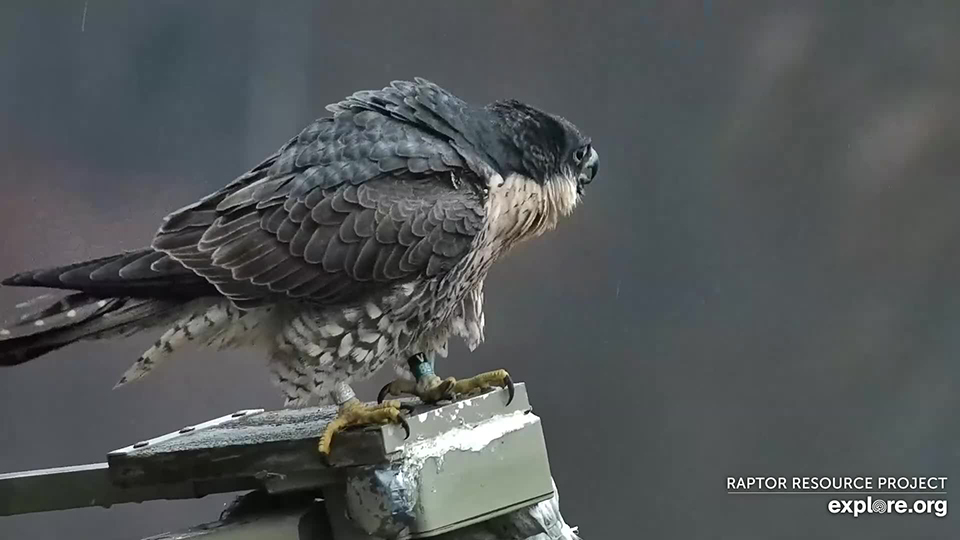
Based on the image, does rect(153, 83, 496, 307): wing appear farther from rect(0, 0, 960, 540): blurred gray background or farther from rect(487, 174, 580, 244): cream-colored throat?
rect(0, 0, 960, 540): blurred gray background

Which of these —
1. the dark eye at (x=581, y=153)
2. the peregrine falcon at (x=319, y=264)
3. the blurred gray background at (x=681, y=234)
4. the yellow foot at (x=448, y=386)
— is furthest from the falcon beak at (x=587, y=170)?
the blurred gray background at (x=681, y=234)

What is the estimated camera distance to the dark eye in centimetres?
150

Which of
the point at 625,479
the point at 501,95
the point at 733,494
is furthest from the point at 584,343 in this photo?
the point at 501,95

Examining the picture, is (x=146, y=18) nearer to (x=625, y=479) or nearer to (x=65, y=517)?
(x=65, y=517)

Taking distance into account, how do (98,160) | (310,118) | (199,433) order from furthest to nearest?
1. (310,118)
2. (98,160)
3. (199,433)

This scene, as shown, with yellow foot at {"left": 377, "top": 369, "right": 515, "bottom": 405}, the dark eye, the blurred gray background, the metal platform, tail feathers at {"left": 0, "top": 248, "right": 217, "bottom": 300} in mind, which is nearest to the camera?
the metal platform

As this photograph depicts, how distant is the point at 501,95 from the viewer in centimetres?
206

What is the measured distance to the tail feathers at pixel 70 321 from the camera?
125 cm

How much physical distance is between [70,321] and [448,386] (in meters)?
0.62

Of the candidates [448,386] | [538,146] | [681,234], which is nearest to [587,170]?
[538,146]

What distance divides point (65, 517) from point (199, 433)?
79cm

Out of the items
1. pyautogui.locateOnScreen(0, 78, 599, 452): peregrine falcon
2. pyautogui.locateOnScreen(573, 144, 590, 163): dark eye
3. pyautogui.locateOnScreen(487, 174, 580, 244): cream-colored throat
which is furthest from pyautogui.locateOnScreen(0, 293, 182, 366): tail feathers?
pyautogui.locateOnScreen(573, 144, 590, 163): dark eye

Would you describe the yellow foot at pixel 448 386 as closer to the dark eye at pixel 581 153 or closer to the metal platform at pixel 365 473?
the metal platform at pixel 365 473

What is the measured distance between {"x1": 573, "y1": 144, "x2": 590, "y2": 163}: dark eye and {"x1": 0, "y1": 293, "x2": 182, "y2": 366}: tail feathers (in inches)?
30.1
